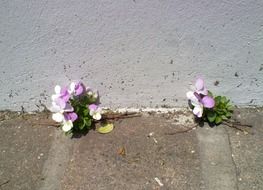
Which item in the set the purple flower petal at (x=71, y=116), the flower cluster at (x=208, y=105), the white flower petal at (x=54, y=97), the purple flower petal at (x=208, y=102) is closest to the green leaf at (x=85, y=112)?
the purple flower petal at (x=71, y=116)

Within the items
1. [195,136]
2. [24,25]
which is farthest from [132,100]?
[24,25]

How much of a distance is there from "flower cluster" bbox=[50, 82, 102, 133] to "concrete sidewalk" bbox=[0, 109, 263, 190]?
11 cm

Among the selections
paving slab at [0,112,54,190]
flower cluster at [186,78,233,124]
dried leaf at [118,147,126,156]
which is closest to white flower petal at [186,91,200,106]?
flower cluster at [186,78,233,124]

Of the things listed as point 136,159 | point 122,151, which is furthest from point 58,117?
point 136,159

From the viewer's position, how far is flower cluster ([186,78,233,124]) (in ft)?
8.52

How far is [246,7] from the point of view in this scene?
2.35 meters

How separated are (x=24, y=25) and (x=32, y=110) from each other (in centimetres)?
75

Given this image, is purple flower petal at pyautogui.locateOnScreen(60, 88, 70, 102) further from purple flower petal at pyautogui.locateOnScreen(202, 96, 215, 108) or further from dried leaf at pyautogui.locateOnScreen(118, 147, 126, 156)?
purple flower petal at pyautogui.locateOnScreen(202, 96, 215, 108)

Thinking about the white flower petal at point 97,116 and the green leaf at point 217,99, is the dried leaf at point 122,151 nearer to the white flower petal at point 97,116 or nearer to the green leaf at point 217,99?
the white flower petal at point 97,116

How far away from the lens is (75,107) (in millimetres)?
2674

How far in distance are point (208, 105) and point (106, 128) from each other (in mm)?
751

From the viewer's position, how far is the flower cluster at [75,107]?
2604mm

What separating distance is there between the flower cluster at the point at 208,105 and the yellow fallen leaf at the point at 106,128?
60 cm

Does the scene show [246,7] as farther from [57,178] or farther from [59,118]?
[57,178]
